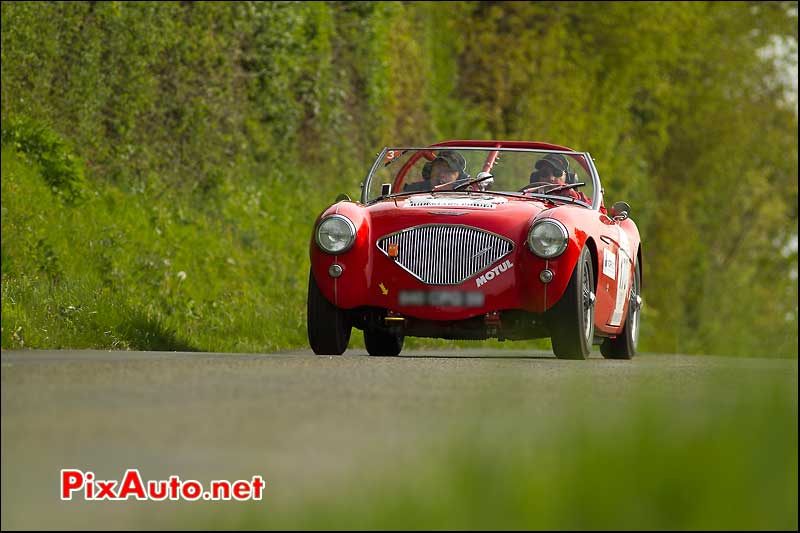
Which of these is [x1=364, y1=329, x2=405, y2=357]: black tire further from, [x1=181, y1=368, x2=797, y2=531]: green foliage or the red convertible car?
A: [x1=181, y1=368, x2=797, y2=531]: green foliage

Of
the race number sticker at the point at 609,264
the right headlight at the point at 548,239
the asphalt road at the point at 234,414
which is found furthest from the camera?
the race number sticker at the point at 609,264

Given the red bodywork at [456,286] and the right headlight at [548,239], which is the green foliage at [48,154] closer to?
the red bodywork at [456,286]

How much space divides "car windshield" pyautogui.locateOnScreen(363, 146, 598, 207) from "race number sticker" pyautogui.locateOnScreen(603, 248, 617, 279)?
0.48m

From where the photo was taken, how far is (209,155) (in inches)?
701

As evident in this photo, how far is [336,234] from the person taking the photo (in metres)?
10.9

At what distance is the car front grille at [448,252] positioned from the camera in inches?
420

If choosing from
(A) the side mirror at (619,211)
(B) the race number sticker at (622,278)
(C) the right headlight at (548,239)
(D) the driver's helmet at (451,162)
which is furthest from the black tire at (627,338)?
(C) the right headlight at (548,239)

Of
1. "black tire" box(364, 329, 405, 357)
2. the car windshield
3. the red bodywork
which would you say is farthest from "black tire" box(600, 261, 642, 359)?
the red bodywork

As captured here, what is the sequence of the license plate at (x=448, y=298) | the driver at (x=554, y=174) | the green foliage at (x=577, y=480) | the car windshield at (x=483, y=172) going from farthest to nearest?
1. the driver at (x=554, y=174)
2. the car windshield at (x=483, y=172)
3. the license plate at (x=448, y=298)
4. the green foliage at (x=577, y=480)

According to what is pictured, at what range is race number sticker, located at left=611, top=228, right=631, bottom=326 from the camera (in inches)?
493

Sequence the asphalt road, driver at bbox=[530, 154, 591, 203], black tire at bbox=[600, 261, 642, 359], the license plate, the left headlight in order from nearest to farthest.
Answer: the asphalt road
the license plate
the left headlight
driver at bbox=[530, 154, 591, 203]
black tire at bbox=[600, 261, 642, 359]

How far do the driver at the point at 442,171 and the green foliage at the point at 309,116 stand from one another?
A: 6.77ft

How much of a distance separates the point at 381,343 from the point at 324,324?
219 centimetres

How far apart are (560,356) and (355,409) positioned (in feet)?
16.8
